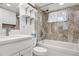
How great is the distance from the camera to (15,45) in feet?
4.39

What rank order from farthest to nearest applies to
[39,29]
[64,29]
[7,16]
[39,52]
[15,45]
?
[64,29], [39,29], [39,52], [7,16], [15,45]

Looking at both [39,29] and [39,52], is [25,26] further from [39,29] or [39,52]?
[39,52]

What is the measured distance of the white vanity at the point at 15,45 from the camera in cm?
116

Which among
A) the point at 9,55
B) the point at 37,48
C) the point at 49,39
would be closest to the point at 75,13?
the point at 49,39

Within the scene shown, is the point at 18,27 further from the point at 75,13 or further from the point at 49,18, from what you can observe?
the point at 75,13

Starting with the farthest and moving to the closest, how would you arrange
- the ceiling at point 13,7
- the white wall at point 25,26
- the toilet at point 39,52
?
the white wall at point 25,26 < the toilet at point 39,52 < the ceiling at point 13,7

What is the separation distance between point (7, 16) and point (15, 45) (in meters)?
0.59

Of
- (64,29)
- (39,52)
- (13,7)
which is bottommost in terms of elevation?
(39,52)

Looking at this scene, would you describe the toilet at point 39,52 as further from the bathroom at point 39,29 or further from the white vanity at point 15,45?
the white vanity at point 15,45

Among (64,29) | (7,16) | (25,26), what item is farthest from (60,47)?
(7,16)

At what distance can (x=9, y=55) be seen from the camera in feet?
4.12

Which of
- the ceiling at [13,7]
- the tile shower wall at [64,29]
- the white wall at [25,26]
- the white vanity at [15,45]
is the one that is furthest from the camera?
the tile shower wall at [64,29]

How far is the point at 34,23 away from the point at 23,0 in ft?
1.83

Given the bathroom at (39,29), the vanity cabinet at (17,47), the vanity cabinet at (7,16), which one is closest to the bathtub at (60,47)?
the bathroom at (39,29)
